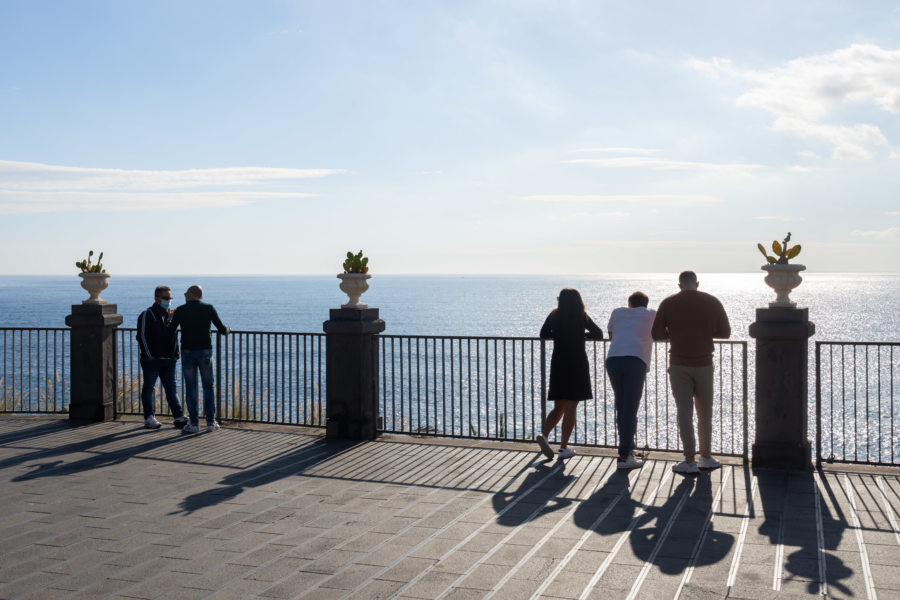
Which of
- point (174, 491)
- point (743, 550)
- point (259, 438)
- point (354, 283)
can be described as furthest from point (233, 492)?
point (743, 550)

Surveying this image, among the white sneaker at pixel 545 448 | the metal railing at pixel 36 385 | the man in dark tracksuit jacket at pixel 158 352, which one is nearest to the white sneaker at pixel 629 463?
the white sneaker at pixel 545 448

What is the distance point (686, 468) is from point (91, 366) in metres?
8.28

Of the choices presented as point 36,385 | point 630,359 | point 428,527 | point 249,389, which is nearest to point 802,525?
point 630,359

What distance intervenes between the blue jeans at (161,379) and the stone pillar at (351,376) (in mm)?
2242

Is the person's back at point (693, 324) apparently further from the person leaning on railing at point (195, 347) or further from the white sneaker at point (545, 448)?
the person leaning on railing at point (195, 347)

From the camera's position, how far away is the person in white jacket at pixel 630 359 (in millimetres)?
7934

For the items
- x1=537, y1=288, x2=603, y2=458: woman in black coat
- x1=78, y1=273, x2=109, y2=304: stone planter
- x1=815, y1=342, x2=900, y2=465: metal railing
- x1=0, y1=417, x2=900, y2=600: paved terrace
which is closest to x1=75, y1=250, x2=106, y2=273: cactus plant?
x1=78, y1=273, x2=109, y2=304: stone planter

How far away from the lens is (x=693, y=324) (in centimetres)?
768

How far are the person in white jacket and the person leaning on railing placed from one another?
509 cm

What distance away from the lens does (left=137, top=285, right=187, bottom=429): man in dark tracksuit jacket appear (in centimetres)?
1048

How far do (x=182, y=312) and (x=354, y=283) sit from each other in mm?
2341

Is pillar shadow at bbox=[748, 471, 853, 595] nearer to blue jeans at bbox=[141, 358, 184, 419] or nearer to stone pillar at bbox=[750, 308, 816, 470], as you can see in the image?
stone pillar at bbox=[750, 308, 816, 470]

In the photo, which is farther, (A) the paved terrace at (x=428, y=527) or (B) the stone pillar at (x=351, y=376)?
(B) the stone pillar at (x=351, y=376)

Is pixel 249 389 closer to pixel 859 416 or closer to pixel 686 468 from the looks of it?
pixel 686 468
